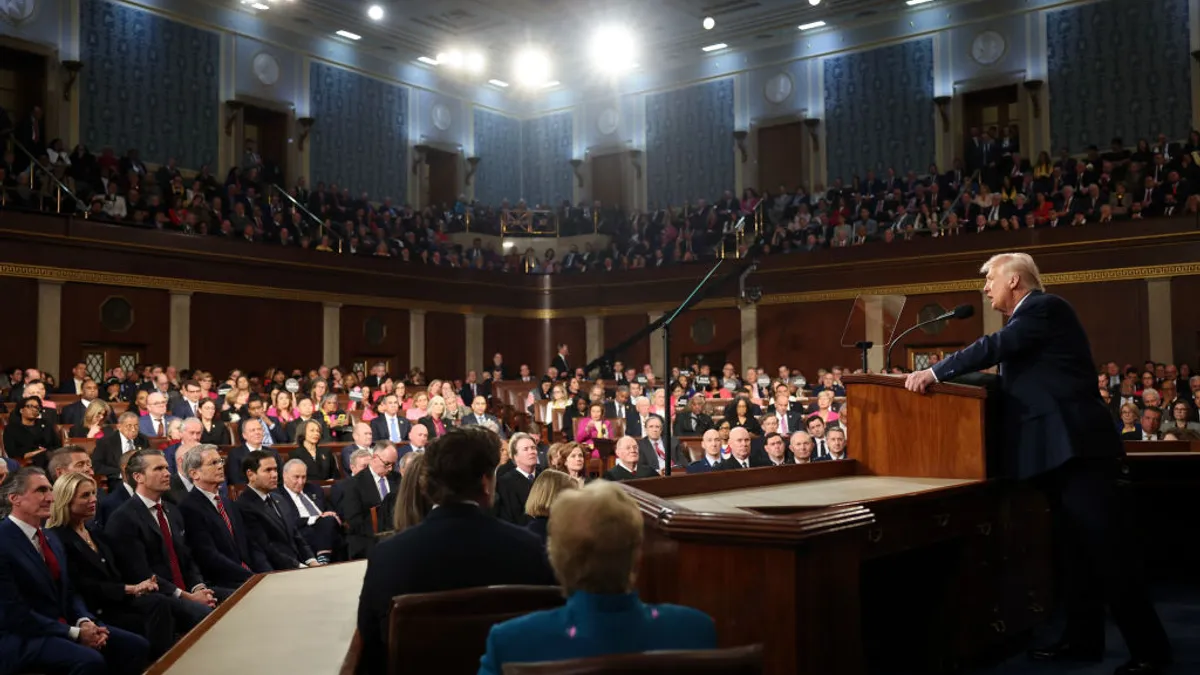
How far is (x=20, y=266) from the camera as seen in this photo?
1229 cm

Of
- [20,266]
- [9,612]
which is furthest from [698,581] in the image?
[20,266]

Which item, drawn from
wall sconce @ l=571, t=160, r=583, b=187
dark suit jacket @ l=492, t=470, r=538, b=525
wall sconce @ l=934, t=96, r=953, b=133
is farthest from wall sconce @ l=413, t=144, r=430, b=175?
dark suit jacket @ l=492, t=470, r=538, b=525

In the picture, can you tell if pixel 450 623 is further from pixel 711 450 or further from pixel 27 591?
A: pixel 711 450

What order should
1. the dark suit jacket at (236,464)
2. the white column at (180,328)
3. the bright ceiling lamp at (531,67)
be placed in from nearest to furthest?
the dark suit jacket at (236,464)
the white column at (180,328)
the bright ceiling lamp at (531,67)

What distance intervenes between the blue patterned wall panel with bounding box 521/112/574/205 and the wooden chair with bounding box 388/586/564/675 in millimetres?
21569

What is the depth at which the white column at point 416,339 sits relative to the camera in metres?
17.4

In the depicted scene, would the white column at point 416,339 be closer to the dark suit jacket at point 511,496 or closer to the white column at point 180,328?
the white column at point 180,328

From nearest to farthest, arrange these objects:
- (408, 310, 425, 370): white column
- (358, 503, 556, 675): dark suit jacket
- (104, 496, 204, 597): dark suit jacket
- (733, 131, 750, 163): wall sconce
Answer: (358, 503, 556, 675): dark suit jacket → (104, 496, 204, 597): dark suit jacket → (408, 310, 425, 370): white column → (733, 131, 750, 163): wall sconce

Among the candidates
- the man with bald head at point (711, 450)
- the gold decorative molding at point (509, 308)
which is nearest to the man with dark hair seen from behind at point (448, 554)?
the man with bald head at point (711, 450)

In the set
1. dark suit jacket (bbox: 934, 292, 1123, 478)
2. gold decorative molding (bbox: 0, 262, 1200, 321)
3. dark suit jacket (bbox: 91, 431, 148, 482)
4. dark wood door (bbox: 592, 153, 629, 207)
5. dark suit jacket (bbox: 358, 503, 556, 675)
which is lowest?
dark suit jacket (bbox: 91, 431, 148, 482)

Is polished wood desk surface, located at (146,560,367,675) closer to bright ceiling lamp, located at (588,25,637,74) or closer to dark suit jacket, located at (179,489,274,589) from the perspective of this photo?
dark suit jacket, located at (179,489,274,589)

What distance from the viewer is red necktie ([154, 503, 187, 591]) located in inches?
182

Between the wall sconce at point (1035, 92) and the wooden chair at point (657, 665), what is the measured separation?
61.2 feet

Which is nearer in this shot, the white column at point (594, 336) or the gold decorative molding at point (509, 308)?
the gold decorative molding at point (509, 308)
